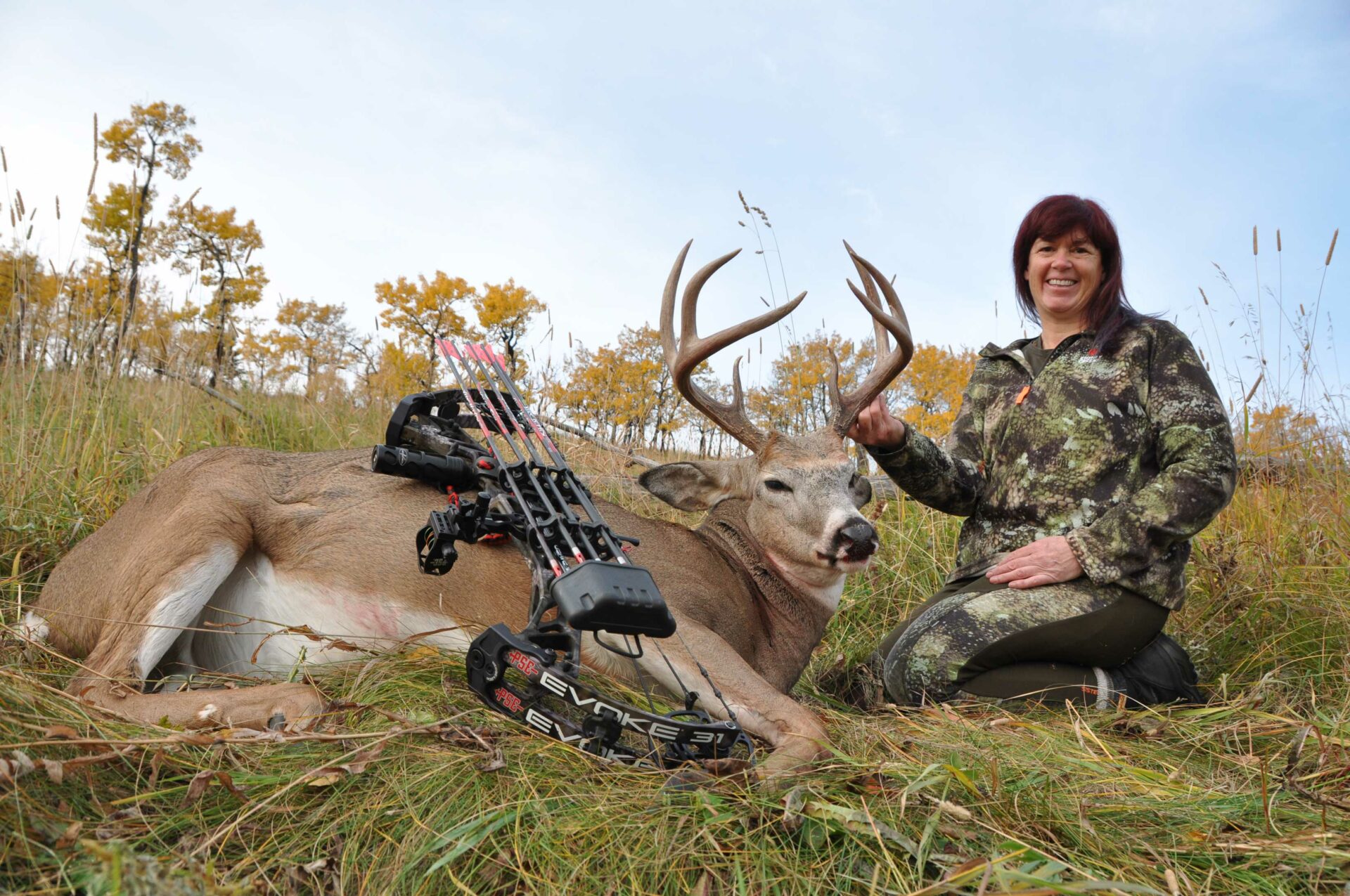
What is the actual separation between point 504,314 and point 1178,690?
9830 millimetres

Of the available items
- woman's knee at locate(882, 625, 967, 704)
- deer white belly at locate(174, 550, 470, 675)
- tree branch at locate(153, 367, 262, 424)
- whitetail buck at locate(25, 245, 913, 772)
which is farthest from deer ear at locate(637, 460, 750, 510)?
tree branch at locate(153, 367, 262, 424)

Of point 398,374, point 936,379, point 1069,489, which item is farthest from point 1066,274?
point 936,379

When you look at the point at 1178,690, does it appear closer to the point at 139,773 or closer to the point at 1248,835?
the point at 1248,835

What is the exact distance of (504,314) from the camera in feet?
39.8

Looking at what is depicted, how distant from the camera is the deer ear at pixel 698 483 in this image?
445cm

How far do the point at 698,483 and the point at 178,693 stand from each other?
242 cm

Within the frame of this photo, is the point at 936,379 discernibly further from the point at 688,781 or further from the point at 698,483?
the point at 688,781

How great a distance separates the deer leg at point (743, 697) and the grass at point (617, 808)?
0.15m

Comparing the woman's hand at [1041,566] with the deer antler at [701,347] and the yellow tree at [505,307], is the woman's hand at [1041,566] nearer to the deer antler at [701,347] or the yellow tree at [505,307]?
the deer antler at [701,347]

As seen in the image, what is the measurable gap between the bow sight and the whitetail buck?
357 mm

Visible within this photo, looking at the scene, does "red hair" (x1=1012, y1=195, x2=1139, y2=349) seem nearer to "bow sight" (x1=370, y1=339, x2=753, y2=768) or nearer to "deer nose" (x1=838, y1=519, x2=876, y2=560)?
"deer nose" (x1=838, y1=519, x2=876, y2=560)

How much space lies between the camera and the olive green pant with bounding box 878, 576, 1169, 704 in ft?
11.7

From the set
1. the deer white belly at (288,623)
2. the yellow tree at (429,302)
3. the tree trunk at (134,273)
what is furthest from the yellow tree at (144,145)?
the deer white belly at (288,623)

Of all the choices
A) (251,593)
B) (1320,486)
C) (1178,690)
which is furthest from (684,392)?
(1320,486)
